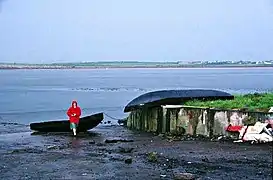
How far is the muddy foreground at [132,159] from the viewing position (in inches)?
517

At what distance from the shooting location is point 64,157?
16312 mm

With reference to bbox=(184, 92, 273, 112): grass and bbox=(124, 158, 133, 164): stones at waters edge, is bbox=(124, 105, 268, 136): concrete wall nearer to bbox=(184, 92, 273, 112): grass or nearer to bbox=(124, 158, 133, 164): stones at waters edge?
bbox=(184, 92, 273, 112): grass

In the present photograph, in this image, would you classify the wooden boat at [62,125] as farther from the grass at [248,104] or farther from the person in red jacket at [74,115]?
the grass at [248,104]

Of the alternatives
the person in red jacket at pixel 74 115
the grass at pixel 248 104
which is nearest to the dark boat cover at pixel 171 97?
the grass at pixel 248 104

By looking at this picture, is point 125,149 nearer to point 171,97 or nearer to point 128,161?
point 128,161

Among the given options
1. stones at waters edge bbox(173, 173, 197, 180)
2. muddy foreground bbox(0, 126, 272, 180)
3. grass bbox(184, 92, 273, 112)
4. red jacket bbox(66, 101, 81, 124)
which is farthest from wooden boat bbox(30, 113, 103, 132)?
stones at waters edge bbox(173, 173, 197, 180)

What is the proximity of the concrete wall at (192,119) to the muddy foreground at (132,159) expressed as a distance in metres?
1.15

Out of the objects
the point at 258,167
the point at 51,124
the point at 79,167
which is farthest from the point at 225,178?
the point at 51,124

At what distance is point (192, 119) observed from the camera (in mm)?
21297

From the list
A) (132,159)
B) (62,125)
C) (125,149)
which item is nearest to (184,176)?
(132,159)

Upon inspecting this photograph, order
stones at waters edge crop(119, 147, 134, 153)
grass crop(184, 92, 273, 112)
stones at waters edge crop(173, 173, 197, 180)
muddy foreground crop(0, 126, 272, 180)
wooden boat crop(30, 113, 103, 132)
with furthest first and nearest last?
Result: wooden boat crop(30, 113, 103, 132) → grass crop(184, 92, 273, 112) → stones at waters edge crop(119, 147, 134, 153) → muddy foreground crop(0, 126, 272, 180) → stones at waters edge crop(173, 173, 197, 180)

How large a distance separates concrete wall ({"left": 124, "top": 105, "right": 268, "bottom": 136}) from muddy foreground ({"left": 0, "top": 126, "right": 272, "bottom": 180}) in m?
1.15

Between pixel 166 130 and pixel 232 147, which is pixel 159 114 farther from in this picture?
pixel 232 147

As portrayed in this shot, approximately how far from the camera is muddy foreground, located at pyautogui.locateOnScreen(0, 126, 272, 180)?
517 inches
